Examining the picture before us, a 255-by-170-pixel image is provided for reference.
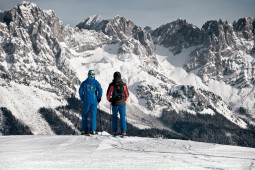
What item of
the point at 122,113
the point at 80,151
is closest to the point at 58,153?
the point at 80,151

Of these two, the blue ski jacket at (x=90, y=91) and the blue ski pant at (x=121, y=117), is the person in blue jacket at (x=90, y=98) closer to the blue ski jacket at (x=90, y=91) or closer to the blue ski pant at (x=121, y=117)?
the blue ski jacket at (x=90, y=91)

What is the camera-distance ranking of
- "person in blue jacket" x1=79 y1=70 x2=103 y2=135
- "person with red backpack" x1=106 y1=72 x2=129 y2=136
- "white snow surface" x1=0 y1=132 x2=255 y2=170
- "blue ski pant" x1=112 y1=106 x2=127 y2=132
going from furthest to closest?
1. "person in blue jacket" x1=79 y1=70 x2=103 y2=135
2. "person with red backpack" x1=106 y1=72 x2=129 y2=136
3. "blue ski pant" x1=112 y1=106 x2=127 y2=132
4. "white snow surface" x1=0 y1=132 x2=255 y2=170

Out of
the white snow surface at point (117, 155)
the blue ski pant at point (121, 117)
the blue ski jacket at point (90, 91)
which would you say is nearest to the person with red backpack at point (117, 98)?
the blue ski pant at point (121, 117)

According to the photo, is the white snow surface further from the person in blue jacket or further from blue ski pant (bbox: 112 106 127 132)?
the person in blue jacket

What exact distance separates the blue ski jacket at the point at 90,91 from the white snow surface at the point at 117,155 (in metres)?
4.16

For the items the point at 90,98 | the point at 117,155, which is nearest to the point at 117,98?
the point at 90,98

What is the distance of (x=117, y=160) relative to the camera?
1734 cm

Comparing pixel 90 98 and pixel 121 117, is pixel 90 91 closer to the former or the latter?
pixel 90 98

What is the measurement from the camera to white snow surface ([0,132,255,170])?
645 inches

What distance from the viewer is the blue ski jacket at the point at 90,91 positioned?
27.7m

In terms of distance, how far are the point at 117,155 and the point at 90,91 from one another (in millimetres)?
9719

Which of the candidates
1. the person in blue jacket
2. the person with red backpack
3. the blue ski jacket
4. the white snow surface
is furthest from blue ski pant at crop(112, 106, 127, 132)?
the white snow surface

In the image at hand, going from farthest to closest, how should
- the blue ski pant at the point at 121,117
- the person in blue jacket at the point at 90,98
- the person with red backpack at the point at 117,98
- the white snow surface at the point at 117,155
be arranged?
1. the person in blue jacket at the point at 90,98
2. the person with red backpack at the point at 117,98
3. the blue ski pant at the point at 121,117
4. the white snow surface at the point at 117,155

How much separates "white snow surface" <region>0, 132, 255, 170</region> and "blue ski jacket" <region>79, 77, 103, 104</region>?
4155mm
